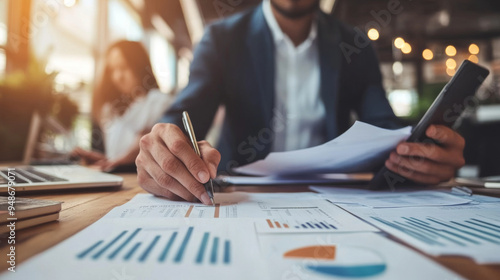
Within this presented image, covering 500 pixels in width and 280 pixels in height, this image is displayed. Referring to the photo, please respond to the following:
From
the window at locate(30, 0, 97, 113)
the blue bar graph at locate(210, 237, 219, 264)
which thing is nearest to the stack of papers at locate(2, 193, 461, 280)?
the blue bar graph at locate(210, 237, 219, 264)

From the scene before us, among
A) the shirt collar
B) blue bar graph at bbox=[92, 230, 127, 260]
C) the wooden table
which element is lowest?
the wooden table

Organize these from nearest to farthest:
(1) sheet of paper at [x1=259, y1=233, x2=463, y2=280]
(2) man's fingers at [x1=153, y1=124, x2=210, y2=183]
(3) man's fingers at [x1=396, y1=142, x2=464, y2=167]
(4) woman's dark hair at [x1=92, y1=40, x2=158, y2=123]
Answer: (1) sheet of paper at [x1=259, y1=233, x2=463, y2=280]
(2) man's fingers at [x1=153, y1=124, x2=210, y2=183]
(3) man's fingers at [x1=396, y1=142, x2=464, y2=167]
(4) woman's dark hair at [x1=92, y1=40, x2=158, y2=123]

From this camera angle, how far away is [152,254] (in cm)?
23

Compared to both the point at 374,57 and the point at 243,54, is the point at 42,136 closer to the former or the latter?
the point at 243,54

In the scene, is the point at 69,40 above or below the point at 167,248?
above

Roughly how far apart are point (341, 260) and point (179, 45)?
19.1 feet

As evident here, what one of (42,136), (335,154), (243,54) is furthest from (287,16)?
(42,136)

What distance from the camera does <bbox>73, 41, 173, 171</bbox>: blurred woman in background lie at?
1880 millimetres

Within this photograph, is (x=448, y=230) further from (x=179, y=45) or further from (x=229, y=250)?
(x=179, y=45)

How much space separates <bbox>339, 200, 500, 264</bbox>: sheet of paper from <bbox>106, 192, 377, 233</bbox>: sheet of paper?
0.03 m

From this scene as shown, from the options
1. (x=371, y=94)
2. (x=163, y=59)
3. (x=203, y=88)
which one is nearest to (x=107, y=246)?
(x=203, y=88)

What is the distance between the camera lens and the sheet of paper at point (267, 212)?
1.01ft

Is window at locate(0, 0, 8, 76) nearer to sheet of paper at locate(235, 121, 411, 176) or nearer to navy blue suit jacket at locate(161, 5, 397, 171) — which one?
navy blue suit jacket at locate(161, 5, 397, 171)

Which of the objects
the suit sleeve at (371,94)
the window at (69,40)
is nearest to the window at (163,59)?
the window at (69,40)
